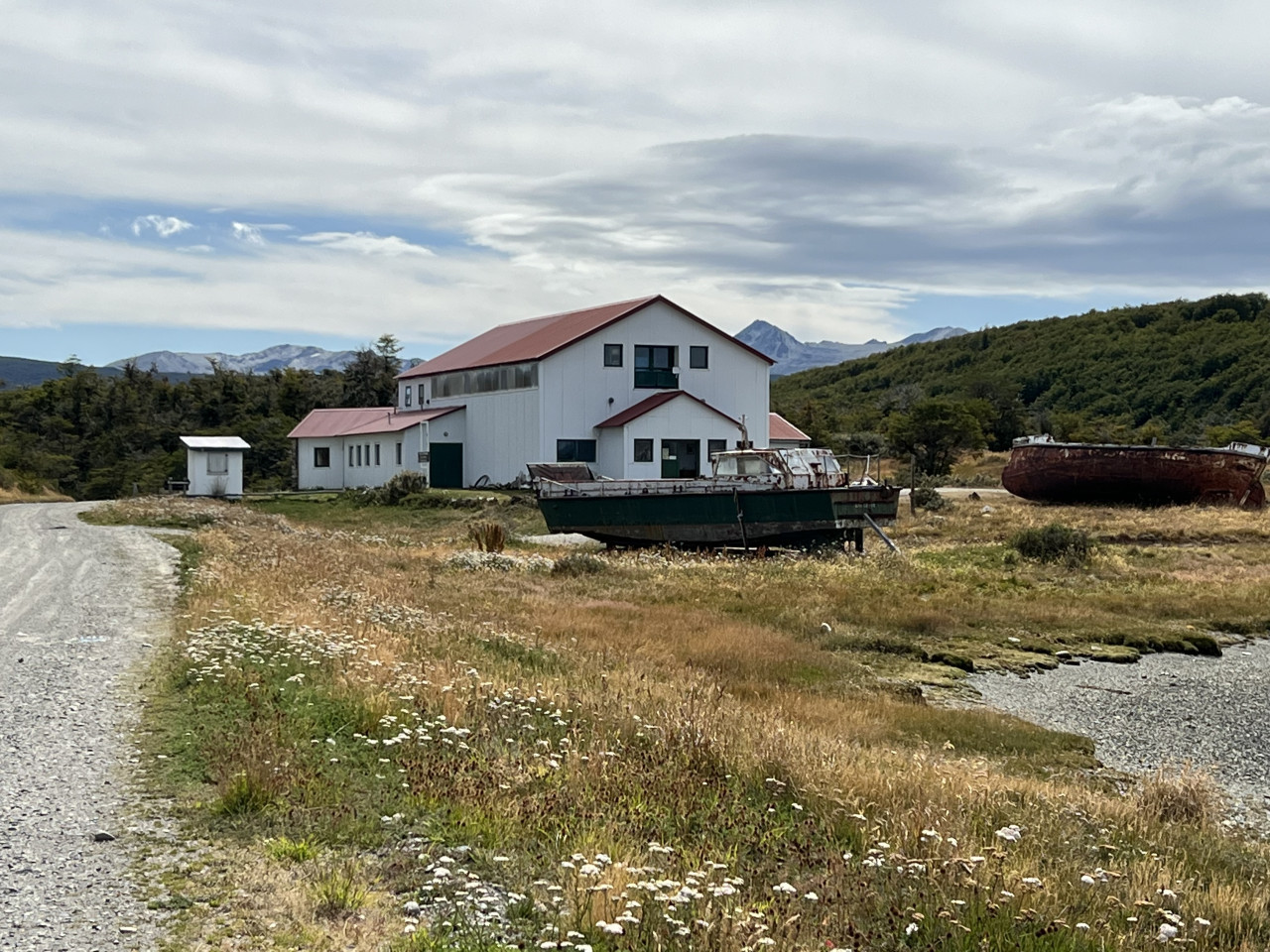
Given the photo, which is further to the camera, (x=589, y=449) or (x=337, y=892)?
(x=589, y=449)

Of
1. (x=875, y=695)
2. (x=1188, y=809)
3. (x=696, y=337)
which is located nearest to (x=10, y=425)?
(x=696, y=337)

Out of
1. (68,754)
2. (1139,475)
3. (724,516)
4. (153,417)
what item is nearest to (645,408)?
(724,516)

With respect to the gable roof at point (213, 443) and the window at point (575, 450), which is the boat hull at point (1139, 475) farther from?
the gable roof at point (213, 443)

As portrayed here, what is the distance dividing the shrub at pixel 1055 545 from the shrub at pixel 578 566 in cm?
966

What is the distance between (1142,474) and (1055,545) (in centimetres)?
1526

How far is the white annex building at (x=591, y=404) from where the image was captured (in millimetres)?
46188


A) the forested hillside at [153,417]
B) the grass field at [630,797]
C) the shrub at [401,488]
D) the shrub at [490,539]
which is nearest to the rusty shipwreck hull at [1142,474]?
the shrub at [490,539]

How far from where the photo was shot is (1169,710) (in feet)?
47.0

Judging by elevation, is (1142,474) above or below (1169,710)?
above

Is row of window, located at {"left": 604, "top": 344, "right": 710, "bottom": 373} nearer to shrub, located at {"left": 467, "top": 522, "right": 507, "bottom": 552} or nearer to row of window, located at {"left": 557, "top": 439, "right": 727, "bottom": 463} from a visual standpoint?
row of window, located at {"left": 557, "top": 439, "right": 727, "bottom": 463}

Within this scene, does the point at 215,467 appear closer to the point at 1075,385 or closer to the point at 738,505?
the point at 738,505

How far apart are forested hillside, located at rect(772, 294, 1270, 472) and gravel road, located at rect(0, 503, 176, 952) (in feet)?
159

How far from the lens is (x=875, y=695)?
13898 mm

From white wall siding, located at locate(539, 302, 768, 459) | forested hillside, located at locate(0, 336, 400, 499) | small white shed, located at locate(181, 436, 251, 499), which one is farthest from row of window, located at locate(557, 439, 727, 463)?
forested hillside, located at locate(0, 336, 400, 499)
